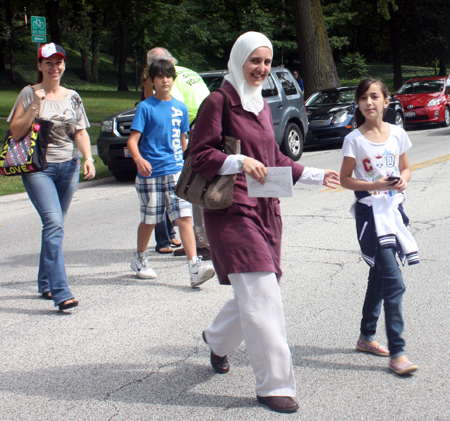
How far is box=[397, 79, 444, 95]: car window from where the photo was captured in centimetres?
2209

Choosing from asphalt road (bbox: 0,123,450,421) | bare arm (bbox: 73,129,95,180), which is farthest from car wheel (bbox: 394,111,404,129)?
bare arm (bbox: 73,129,95,180)

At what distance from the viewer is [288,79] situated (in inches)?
562

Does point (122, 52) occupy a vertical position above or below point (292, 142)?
above

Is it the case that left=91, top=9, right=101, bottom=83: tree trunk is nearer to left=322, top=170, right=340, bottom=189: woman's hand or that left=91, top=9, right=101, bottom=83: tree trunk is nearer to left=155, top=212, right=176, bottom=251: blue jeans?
left=155, top=212, right=176, bottom=251: blue jeans

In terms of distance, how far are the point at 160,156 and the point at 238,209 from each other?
2359 mm

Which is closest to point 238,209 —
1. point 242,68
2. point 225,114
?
point 225,114

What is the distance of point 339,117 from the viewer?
15.7 m

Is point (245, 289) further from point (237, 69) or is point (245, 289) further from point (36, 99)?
point (36, 99)

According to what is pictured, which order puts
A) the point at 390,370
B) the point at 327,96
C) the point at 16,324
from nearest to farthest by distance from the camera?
the point at 390,370 < the point at 16,324 < the point at 327,96

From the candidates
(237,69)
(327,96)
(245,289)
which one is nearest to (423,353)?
(245,289)

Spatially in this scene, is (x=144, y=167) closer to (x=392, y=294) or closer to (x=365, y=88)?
(x=365, y=88)

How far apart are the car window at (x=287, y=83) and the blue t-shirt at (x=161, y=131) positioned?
358 inches

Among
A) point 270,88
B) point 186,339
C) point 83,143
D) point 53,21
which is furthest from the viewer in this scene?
point 53,21

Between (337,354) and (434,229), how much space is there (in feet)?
11.6
